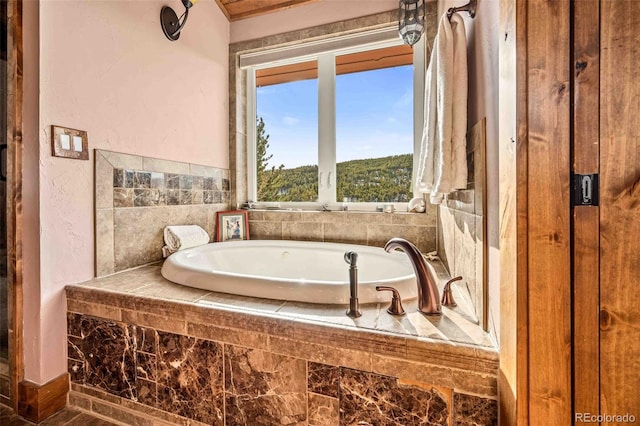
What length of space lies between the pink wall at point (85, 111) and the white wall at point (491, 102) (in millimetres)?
1823

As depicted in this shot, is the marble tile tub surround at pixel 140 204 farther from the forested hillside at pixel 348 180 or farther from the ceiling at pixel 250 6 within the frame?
the ceiling at pixel 250 6

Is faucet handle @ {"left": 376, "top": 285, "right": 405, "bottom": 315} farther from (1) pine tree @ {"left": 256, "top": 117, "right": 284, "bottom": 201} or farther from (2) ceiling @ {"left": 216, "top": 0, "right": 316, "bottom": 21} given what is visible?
(2) ceiling @ {"left": 216, "top": 0, "right": 316, "bottom": 21}

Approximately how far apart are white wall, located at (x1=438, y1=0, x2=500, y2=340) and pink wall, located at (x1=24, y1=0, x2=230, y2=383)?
1.82 m

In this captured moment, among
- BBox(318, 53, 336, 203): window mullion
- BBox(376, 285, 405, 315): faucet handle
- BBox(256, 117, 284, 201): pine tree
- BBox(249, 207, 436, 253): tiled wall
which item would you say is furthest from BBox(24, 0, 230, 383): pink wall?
BBox(376, 285, 405, 315): faucet handle

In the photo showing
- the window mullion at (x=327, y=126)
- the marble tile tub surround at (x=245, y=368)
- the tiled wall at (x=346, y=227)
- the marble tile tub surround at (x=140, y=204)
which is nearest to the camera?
the marble tile tub surround at (x=245, y=368)

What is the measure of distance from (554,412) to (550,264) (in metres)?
0.33

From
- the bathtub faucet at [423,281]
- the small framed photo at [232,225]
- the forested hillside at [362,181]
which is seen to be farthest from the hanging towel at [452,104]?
the small framed photo at [232,225]

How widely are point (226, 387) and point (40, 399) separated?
0.95 m

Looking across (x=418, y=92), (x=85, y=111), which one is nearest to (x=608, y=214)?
(x=418, y=92)

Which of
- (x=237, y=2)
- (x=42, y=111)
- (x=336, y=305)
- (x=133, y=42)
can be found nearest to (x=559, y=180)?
(x=336, y=305)

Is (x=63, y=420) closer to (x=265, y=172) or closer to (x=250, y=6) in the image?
(x=265, y=172)

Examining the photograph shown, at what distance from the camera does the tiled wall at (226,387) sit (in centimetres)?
82

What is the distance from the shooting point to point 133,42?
1667 mm

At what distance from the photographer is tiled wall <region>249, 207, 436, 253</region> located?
79.5 inches
